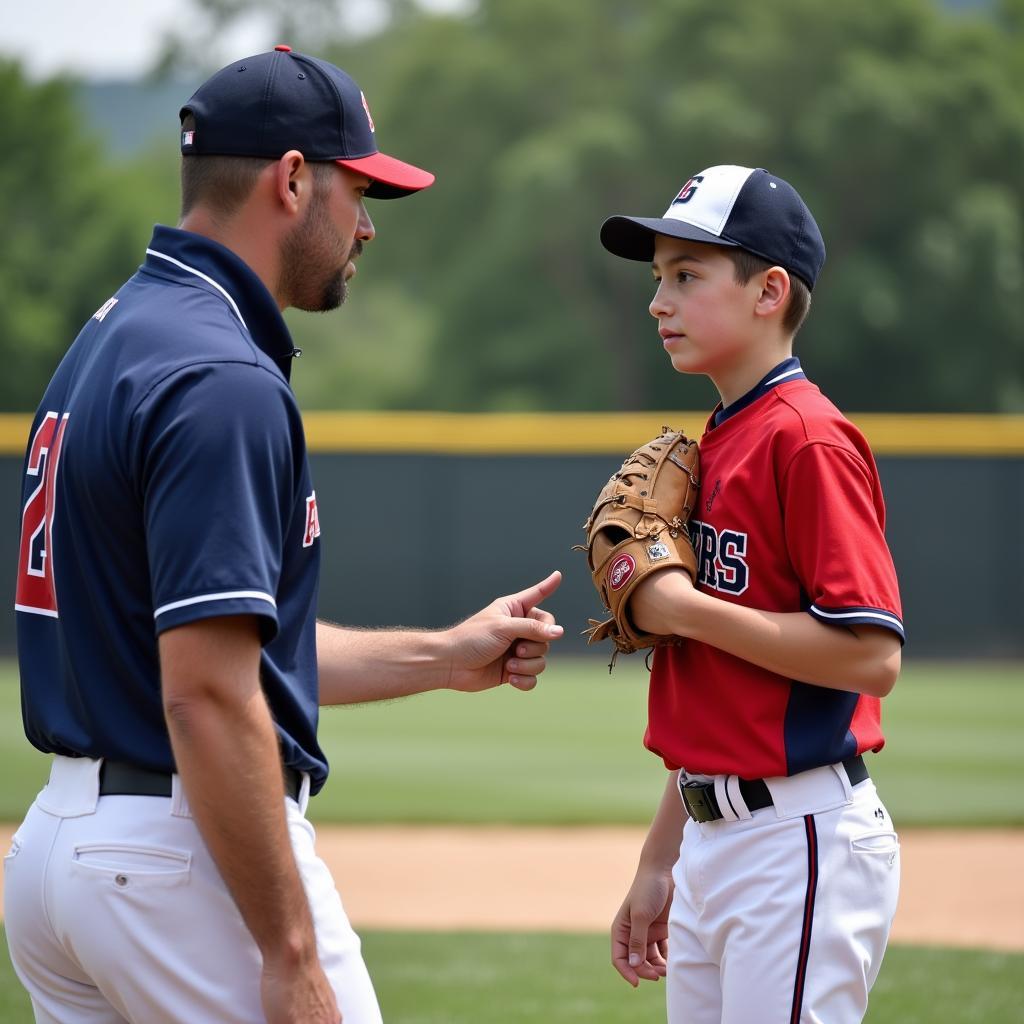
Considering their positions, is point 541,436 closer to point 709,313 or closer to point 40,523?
point 709,313

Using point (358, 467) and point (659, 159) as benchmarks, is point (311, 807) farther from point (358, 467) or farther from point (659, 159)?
point (659, 159)

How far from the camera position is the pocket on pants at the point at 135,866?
1883 millimetres

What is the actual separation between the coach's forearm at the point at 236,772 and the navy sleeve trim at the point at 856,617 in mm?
844

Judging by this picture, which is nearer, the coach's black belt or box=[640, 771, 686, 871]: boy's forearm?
the coach's black belt

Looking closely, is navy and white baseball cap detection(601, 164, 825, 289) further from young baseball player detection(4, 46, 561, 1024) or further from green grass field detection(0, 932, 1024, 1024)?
green grass field detection(0, 932, 1024, 1024)

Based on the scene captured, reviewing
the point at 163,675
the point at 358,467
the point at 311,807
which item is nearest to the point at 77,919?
the point at 163,675

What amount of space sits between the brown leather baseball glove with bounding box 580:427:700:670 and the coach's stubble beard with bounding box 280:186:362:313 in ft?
1.76

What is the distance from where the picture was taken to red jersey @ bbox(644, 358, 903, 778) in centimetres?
221

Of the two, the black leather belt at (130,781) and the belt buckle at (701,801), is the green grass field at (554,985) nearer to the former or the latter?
the belt buckle at (701,801)

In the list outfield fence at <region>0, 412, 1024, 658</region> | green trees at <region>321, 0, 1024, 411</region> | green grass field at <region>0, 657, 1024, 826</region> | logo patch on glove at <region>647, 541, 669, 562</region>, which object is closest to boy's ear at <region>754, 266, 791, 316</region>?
logo patch on glove at <region>647, 541, 669, 562</region>

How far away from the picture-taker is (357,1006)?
6.46 feet

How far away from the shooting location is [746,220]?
7.88 ft

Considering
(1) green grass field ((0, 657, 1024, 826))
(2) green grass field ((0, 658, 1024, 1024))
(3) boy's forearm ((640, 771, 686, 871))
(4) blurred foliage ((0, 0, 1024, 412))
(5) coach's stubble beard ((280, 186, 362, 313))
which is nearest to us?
(5) coach's stubble beard ((280, 186, 362, 313))

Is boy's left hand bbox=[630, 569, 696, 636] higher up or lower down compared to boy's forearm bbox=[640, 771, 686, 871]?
higher up
